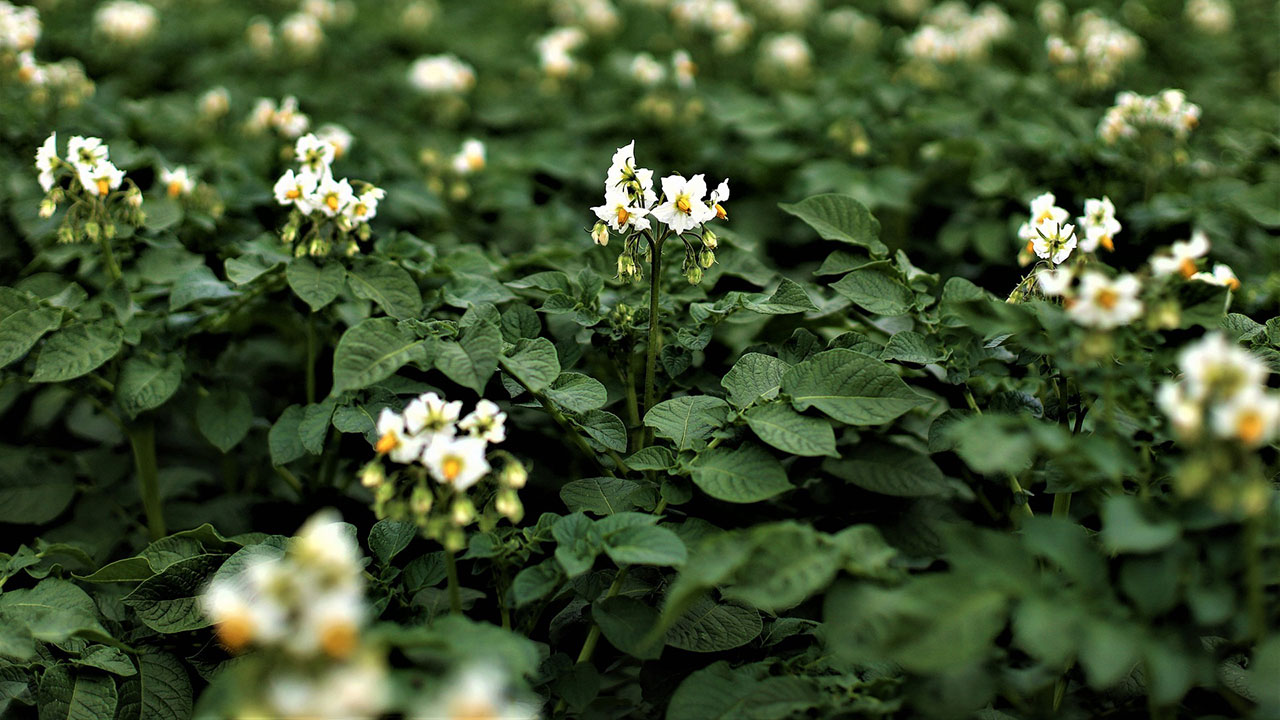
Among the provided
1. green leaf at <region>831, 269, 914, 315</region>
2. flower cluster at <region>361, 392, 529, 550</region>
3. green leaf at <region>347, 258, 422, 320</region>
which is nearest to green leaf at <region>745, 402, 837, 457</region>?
green leaf at <region>831, 269, 914, 315</region>

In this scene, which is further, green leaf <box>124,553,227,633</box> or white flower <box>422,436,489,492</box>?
green leaf <box>124,553,227,633</box>

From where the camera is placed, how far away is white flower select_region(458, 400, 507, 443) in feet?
5.66

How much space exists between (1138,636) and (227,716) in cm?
125

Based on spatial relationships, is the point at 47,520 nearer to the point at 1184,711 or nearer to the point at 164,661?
the point at 164,661

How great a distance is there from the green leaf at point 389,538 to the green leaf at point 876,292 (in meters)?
1.07

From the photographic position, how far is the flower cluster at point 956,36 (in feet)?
15.0

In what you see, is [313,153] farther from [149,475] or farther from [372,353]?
[149,475]

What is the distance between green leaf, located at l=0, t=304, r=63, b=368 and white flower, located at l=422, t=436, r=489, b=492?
1.21 m

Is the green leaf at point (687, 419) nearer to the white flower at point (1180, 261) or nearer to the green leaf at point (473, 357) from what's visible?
the green leaf at point (473, 357)

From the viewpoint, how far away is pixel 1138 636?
1401mm

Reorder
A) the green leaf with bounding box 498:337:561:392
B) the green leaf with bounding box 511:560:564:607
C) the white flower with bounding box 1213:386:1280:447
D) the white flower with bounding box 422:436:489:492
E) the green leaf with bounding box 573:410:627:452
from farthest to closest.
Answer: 1. the green leaf with bounding box 573:410:627:452
2. the green leaf with bounding box 498:337:561:392
3. the green leaf with bounding box 511:560:564:607
4. the white flower with bounding box 422:436:489:492
5. the white flower with bounding box 1213:386:1280:447

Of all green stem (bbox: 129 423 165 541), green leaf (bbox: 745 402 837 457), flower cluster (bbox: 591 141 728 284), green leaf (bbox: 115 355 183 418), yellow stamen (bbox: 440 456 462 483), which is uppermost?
flower cluster (bbox: 591 141 728 284)

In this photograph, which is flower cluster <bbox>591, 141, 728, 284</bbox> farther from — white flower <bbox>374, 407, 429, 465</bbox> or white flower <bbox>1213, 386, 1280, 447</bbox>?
white flower <bbox>1213, 386, 1280, 447</bbox>

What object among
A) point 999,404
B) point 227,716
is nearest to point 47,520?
point 227,716
